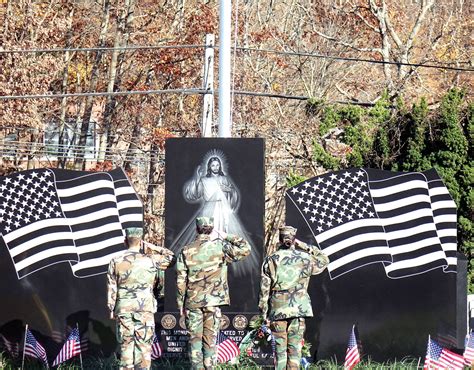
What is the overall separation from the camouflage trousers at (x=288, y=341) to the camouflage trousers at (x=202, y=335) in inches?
27.7

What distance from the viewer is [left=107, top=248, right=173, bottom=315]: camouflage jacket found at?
10.6m

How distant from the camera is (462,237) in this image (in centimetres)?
1416

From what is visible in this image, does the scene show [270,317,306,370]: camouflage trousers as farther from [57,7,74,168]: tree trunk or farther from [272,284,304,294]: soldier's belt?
[57,7,74,168]: tree trunk

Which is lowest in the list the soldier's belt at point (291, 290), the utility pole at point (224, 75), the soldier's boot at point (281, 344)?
the soldier's boot at point (281, 344)

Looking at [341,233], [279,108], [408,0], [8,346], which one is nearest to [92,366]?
[8,346]

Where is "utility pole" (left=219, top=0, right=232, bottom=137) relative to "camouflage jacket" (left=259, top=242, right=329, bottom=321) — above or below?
above

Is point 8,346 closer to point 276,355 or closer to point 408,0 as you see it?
point 276,355

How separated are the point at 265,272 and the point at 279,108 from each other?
13899 mm

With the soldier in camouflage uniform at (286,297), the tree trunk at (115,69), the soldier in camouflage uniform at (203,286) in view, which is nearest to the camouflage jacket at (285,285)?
the soldier in camouflage uniform at (286,297)

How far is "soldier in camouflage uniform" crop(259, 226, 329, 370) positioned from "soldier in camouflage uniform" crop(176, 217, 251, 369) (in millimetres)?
423

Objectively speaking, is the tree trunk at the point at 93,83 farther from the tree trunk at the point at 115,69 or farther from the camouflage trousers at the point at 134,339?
the camouflage trousers at the point at 134,339

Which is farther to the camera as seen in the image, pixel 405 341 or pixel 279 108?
pixel 279 108

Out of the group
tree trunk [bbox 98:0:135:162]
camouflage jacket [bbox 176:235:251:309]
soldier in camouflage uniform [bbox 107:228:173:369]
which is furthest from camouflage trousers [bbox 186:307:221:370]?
tree trunk [bbox 98:0:135:162]

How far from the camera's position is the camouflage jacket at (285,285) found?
35.7ft
